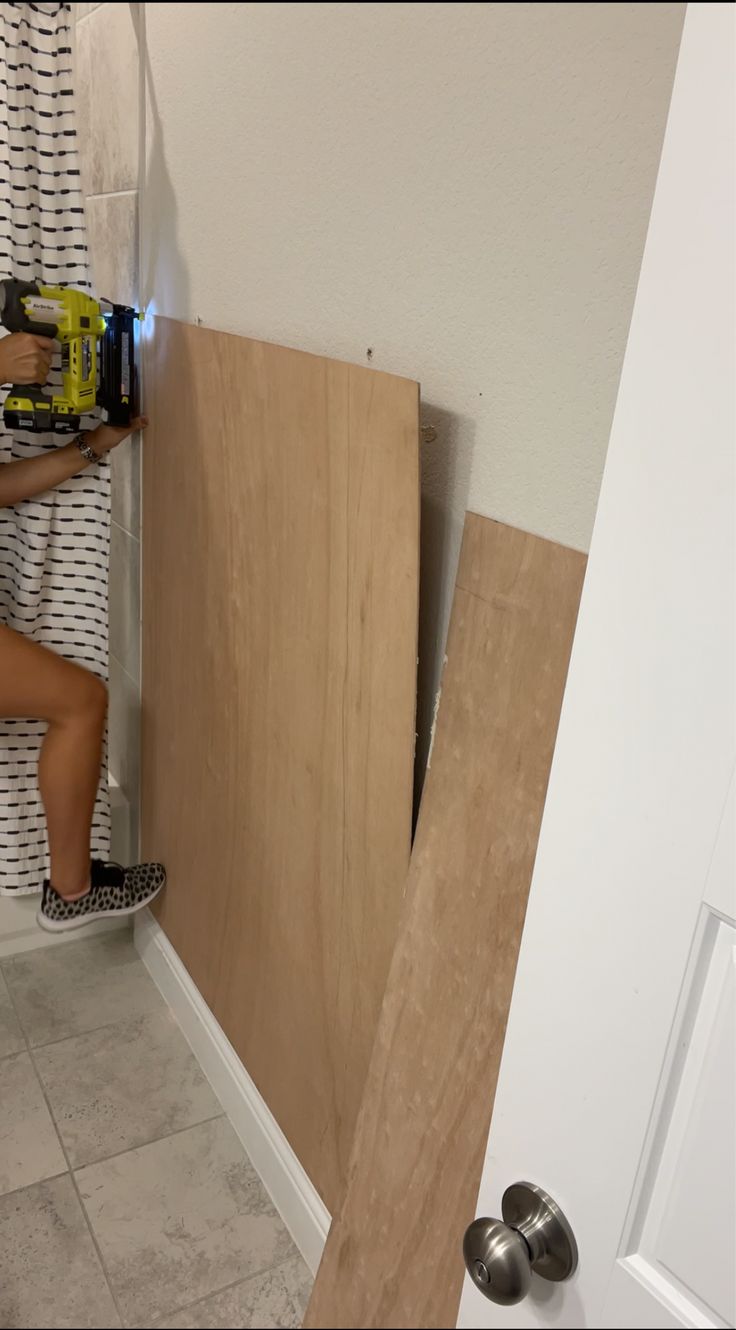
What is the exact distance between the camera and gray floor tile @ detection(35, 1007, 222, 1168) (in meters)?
0.46

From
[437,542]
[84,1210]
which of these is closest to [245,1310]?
[84,1210]

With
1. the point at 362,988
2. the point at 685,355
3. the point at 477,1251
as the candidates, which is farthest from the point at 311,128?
the point at 362,988

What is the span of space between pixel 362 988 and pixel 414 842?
0.67 feet

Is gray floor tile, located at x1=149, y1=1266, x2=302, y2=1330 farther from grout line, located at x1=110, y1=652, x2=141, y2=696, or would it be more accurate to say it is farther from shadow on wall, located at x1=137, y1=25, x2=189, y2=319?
grout line, located at x1=110, y1=652, x2=141, y2=696

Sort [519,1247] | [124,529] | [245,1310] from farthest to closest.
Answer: [124,529]
[519,1247]
[245,1310]

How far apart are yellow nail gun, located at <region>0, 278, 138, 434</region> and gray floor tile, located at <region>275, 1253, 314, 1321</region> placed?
0.67 meters

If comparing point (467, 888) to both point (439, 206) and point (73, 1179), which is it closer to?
point (73, 1179)

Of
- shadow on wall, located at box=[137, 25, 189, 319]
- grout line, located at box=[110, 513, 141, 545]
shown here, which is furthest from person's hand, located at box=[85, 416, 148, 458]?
shadow on wall, located at box=[137, 25, 189, 319]

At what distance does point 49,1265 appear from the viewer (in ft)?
1.23

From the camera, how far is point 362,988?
935 millimetres

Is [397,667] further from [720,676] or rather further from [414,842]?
[720,676]

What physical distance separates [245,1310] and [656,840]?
247 millimetres

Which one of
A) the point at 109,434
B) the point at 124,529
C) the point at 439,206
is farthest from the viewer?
the point at 124,529

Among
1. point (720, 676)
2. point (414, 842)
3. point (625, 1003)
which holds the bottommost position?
point (414, 842)
